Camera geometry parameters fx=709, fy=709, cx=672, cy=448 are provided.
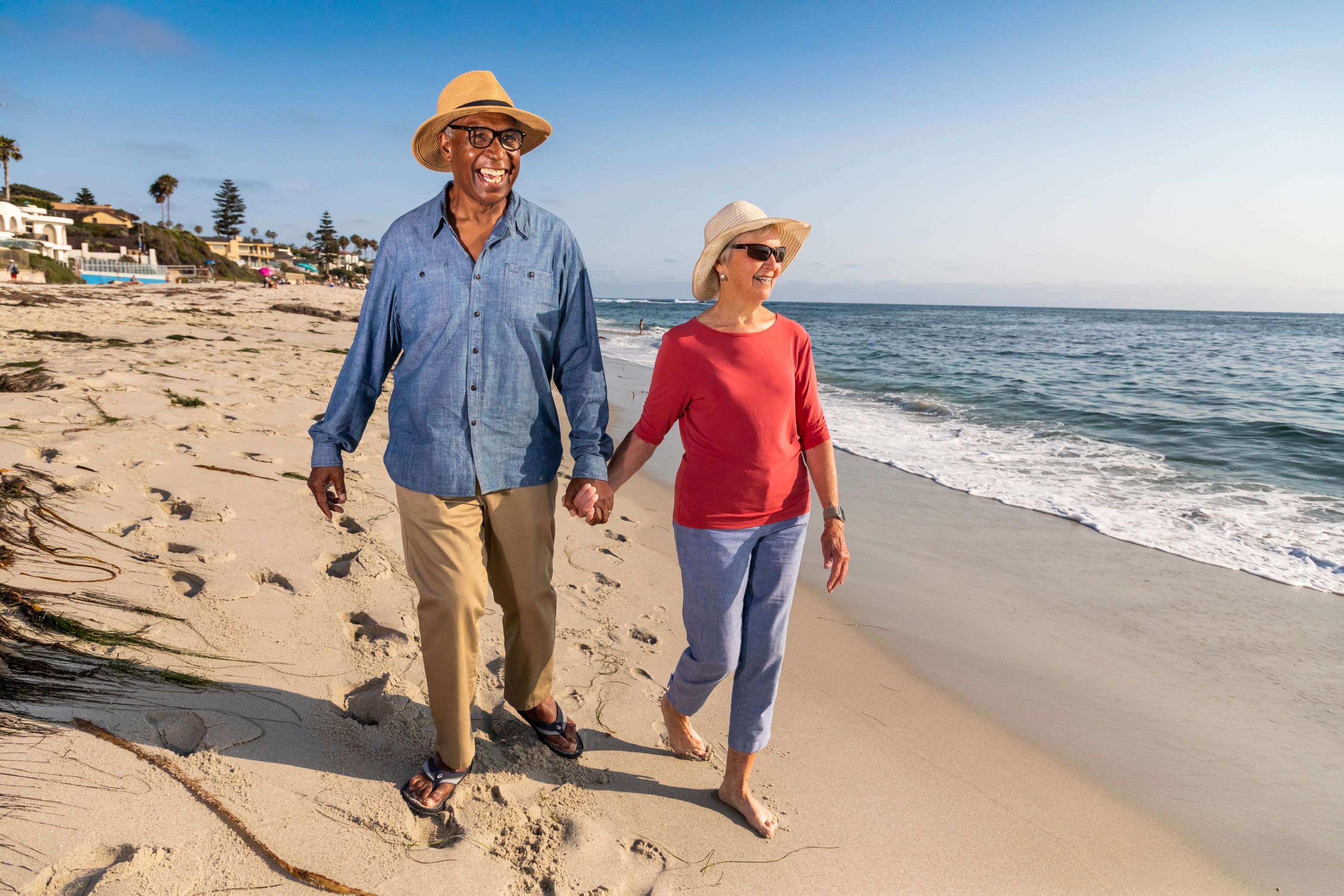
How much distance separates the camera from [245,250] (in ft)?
277

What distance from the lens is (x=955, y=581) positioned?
4863mm

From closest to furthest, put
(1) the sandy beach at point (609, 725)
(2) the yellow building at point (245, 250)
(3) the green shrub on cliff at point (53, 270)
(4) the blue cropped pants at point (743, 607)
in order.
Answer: (1) the sandy beach at point (609, 725)
(4) the blue cropped pants at point (743, 607)
(3) the green shrub on cliff at point (53, 270)
(2) the yellow building at point (245, 250)

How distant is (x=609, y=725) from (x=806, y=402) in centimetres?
151

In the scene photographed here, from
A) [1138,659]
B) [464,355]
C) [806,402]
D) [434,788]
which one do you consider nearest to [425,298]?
[464,355]

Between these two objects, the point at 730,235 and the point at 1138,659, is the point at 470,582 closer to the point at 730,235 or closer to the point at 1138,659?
the point at 730,235

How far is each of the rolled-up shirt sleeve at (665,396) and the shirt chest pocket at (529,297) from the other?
0.39 m

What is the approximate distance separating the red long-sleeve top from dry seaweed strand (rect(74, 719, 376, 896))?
55.3 inches

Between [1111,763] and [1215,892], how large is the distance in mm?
660

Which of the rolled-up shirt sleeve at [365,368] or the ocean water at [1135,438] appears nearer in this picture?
the rolled-up shirt sleeve at [365,368]

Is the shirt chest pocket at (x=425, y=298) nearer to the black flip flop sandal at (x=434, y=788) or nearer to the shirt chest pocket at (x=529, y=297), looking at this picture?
the shirt chest pocket at (x=529, y=297)

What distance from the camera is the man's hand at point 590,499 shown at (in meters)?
2.36

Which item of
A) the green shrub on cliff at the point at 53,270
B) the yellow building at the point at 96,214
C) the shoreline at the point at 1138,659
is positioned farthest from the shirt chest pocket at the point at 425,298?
the yellow building at the point at 96,214

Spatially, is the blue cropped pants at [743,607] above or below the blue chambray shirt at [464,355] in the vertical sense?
below

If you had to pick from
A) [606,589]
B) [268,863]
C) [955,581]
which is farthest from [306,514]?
[955,581]
